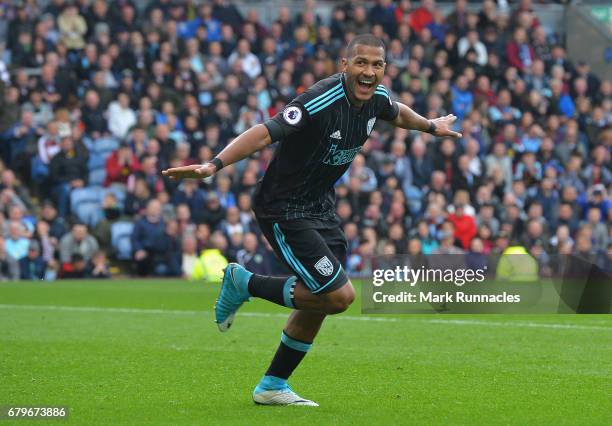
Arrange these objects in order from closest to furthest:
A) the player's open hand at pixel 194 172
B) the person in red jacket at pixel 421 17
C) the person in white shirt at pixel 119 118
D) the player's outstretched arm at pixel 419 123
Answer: the player's open hand at pixel 194 172 < the player's outstretched arm at pixel 419 123 < the person in white shirt at pixel 119 118 < the person in red jacket at pixel 421 17

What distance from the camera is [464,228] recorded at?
20.6 meters

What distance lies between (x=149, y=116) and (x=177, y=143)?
0.67m

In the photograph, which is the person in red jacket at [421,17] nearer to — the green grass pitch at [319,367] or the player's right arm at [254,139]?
the green grass pitch at [319,367]

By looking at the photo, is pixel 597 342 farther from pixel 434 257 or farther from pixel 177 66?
pixel 177 66

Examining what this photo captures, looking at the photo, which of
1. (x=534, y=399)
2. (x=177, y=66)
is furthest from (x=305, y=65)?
(x=534, y=399)

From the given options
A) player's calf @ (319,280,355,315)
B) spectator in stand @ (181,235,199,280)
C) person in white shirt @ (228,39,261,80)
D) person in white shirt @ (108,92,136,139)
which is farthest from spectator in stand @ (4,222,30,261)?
player's calf @ (319,280,355,315)

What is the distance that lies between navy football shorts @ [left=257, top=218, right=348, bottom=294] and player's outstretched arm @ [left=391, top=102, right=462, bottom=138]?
0.90 metres

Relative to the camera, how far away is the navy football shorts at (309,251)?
719 cm

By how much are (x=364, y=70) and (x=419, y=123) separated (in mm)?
920

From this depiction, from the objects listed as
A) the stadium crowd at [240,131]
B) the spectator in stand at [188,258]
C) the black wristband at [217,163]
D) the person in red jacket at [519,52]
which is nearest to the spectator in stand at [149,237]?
the stadium crowd at [240,131]

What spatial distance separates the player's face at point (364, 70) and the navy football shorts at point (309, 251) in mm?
838

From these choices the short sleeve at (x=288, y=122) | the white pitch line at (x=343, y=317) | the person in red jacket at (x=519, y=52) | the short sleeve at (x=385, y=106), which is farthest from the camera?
the person in red jacket at (x=519, y=52)

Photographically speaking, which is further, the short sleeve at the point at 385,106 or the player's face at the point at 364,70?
the short sleeve at the point at 385,106

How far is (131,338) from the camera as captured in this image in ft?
36.7
